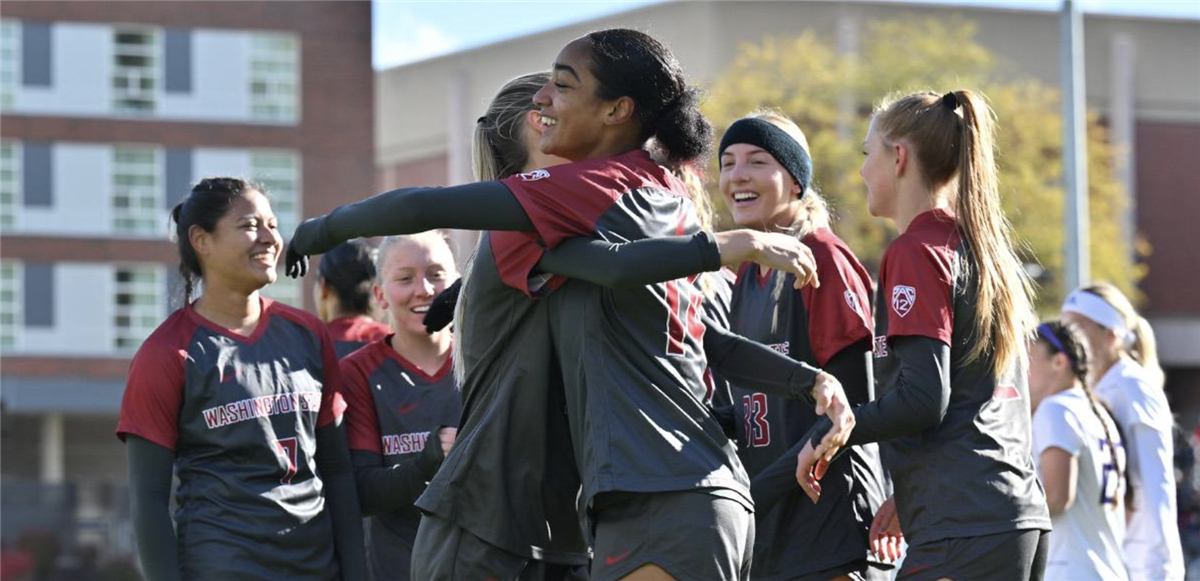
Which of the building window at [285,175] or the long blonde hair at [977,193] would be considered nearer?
the long blonde hair at [977,193]

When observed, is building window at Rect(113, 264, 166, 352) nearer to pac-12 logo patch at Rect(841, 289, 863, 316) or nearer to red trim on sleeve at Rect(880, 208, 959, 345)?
pac-12 logo patch at Rect(841, 289, 863, 316)

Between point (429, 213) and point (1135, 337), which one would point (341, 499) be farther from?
point (1135, 337)

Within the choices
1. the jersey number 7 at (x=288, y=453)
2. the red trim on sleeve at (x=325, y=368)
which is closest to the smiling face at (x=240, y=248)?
the red trim on sleeve at (x=325, y=368)

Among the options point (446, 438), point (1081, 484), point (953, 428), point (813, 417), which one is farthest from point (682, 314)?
point (1081, 484)

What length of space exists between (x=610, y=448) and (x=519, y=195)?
628 mm

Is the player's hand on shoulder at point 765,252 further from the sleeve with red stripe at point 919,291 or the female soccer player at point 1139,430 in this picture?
the female soccer player at point 1139,430

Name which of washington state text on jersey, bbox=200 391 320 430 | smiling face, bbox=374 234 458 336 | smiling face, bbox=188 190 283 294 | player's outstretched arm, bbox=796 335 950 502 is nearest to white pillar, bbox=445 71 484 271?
smiling face, bbox=374 234 458 336

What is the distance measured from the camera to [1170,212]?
169 feet

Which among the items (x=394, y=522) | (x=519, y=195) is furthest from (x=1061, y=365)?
(x=519, y=195)

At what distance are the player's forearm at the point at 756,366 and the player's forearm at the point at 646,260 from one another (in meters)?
0.52

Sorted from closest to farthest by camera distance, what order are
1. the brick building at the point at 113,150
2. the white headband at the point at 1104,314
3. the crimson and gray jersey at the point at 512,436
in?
the crimson and gray jersey at the point at 512,436, the white headband at the point at 1104,314, the brick building at the point at 113,150

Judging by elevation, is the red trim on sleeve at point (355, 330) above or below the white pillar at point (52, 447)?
above

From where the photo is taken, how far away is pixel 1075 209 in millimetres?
18344

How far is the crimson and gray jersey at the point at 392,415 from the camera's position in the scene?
554cm
